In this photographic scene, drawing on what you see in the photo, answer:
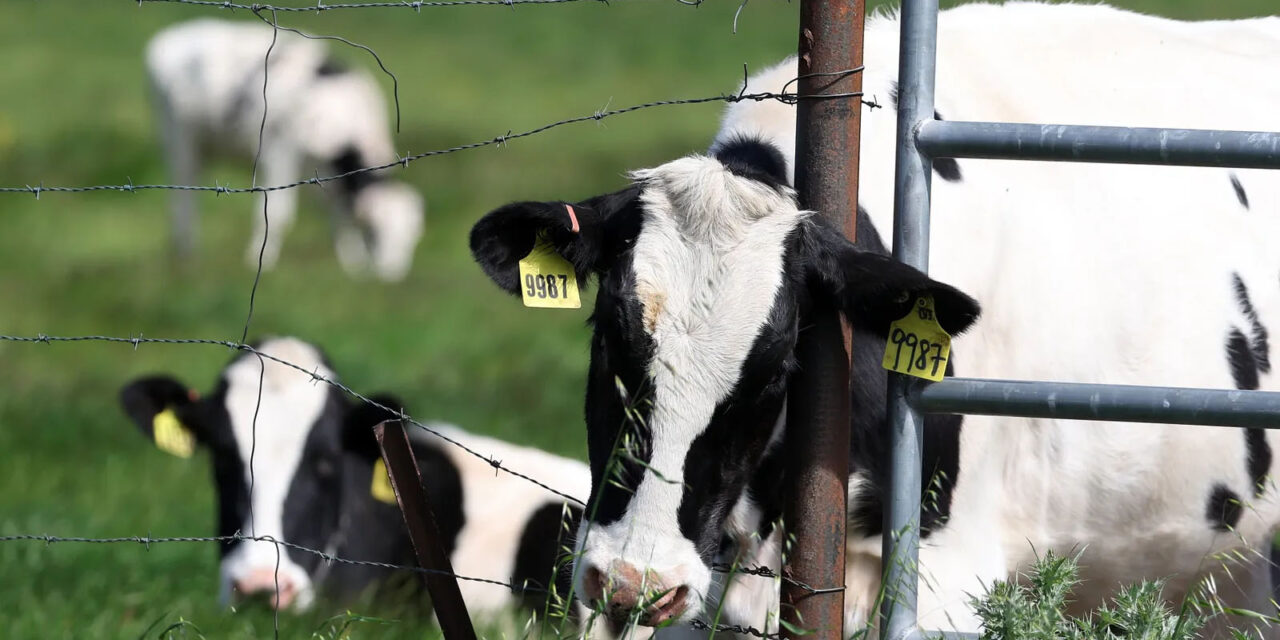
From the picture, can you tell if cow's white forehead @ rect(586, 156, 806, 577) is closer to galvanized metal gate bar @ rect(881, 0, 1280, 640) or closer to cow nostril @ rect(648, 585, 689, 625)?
cow nostril @ rect(648, 585, 689, 625)

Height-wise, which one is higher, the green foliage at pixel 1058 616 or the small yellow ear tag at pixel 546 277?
the small yellow ear tag at pixel 546 277

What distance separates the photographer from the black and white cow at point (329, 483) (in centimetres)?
582

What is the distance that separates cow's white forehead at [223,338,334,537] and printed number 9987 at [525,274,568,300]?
2688mm

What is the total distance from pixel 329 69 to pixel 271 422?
13988 mm

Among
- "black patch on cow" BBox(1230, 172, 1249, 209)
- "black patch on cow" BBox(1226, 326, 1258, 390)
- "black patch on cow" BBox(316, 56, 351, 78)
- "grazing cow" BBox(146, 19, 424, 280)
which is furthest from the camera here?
"black patch on cow" BBox(316, 56, 351, 78)

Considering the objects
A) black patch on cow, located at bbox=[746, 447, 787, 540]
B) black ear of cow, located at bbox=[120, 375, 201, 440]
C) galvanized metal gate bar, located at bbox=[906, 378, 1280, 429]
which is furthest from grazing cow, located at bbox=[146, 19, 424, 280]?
galvanized metal gate bar, located at bbox=[906, 378, 1280, 429]

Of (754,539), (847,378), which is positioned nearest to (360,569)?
(754,539)

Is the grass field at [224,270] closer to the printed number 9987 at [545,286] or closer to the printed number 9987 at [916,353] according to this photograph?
the printed number 9987 at [545,286]

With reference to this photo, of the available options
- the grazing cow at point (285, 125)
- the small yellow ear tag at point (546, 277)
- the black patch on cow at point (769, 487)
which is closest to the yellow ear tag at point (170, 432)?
the small yellow ear tag at point (546, 277)

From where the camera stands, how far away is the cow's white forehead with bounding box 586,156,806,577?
296 cm

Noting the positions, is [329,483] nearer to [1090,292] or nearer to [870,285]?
[1090,292]

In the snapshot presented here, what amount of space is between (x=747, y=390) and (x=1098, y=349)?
1249 mm

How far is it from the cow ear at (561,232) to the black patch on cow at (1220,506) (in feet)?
6.17

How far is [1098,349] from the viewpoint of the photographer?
12.6 ft
